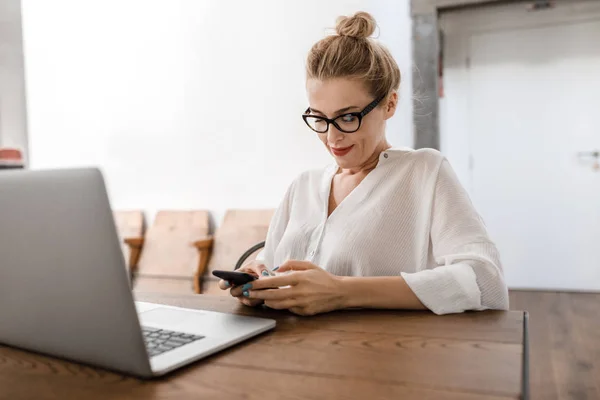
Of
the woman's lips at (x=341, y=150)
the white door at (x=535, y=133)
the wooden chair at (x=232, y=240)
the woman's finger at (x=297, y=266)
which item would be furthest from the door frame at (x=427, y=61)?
the woman's finger at (x=297, y=266)

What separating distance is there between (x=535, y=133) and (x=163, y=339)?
382 centimetres

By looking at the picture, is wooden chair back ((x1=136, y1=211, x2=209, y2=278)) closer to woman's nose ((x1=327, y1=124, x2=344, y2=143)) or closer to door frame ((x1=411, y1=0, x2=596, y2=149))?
door frame ((x1=411, y1=0, x2=596, y2=149))

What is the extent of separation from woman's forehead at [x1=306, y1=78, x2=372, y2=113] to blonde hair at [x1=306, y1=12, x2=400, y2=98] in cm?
1

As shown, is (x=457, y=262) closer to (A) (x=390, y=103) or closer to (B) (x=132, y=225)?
(A) (x=390, y=103)

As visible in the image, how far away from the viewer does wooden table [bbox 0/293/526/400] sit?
1.95 feet

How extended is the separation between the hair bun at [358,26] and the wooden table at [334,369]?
758 mm

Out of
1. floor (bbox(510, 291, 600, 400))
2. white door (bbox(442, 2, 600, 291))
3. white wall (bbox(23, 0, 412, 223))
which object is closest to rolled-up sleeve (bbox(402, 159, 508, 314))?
floor (bbox(510, 291, 600, 400))

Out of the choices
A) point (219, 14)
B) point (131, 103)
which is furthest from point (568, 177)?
point (131, 103)

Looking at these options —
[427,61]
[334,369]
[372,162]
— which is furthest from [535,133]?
[334,369]

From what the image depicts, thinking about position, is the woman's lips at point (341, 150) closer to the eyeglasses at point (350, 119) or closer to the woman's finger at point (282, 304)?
the eyeglasses at point (350, 119)

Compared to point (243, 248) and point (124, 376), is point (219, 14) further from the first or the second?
point (124, 376)

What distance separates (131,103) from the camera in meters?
3.79

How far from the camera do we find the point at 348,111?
4.16ft

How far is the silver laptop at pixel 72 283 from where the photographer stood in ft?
1.93
